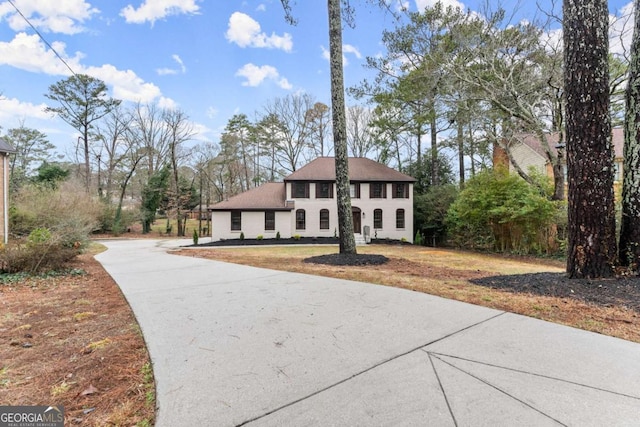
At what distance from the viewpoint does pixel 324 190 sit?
70.8 ft

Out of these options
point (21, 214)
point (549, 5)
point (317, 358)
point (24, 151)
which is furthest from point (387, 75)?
point (24, 151)

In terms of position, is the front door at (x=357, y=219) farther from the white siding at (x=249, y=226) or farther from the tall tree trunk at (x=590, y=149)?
the tall tree trunk at (x=590, y=149)

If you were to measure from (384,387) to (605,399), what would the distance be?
4.35ft

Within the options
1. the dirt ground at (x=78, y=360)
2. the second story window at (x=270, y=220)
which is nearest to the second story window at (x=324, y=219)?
the second story window at (x=270, y=220)

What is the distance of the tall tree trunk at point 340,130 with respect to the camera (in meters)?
8.52

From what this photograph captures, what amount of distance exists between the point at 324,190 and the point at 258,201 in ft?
15.7

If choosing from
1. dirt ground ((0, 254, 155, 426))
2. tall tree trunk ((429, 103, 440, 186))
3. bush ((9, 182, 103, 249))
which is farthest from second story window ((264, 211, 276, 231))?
dirt ground ((0, 254, 155, 426))

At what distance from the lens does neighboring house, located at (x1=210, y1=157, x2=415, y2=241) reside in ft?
68.7

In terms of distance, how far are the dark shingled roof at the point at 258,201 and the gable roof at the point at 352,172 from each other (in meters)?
1.84

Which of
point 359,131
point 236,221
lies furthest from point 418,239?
point 236,221

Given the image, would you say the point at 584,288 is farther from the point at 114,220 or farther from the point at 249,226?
the point at 114,220

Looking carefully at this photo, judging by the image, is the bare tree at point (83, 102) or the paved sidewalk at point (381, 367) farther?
the bare tree at point (83, 102)

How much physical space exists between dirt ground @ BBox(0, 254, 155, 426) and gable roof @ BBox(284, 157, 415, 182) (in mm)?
17175

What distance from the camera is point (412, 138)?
25547mm
